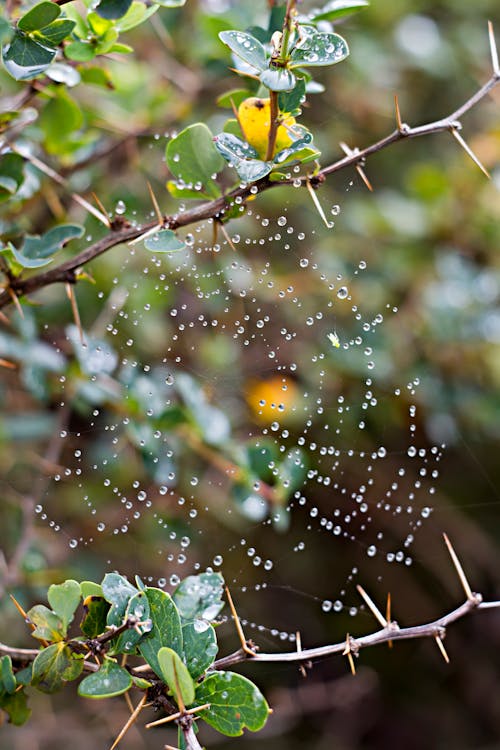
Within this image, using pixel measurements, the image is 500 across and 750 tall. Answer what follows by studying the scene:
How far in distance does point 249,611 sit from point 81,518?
0.52m

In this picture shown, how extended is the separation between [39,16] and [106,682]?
503mm

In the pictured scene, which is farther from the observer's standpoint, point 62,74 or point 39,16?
point 62,74

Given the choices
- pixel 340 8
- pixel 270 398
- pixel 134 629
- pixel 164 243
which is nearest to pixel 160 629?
pixel 134 629

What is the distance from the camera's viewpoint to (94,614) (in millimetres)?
563

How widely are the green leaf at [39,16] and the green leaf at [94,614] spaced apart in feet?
1.46

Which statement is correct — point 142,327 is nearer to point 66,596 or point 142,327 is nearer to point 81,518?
point 81,518

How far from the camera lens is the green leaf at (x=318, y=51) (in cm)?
55

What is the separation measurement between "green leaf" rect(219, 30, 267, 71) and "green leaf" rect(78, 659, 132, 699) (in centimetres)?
45

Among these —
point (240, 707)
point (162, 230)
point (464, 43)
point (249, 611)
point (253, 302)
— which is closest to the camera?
point (240, 707)

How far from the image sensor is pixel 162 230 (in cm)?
63

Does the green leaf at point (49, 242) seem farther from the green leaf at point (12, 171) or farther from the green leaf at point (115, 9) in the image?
the green leaf at point (115, 9)

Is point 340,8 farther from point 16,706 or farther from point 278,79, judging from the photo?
point 16,706

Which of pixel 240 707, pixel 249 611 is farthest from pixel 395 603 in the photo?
pixel 240 707

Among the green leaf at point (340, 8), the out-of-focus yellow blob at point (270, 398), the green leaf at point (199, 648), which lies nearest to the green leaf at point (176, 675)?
the green leaf at point (199, 648)
